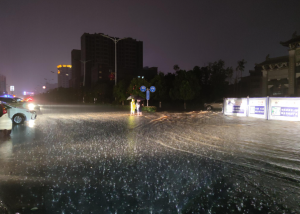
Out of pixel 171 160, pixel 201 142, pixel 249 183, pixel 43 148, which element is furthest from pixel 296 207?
pixel 43 148

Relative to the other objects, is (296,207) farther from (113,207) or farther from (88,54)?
(88,54)

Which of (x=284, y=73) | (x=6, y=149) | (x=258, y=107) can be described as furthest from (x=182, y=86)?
(x=6, y=149)

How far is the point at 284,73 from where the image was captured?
40406 mm

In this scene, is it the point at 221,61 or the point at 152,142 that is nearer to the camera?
the point at 152,142

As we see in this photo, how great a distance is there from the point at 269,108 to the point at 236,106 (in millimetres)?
4639

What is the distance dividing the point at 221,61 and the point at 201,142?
48.5 m

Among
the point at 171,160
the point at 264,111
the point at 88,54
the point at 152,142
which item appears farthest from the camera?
the point at 88,54

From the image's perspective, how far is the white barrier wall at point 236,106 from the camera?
22.3 metres

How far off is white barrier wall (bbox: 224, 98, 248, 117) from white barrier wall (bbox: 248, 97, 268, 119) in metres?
0.72

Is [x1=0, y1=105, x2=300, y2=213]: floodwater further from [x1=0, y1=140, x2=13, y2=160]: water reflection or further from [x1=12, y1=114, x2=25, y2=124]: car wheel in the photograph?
[x1=12, y1=114, x2=25, y2=124]: car wheel

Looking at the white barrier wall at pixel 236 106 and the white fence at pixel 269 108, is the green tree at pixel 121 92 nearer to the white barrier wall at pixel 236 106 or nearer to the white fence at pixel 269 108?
the white barrier wall at pixel 236 106

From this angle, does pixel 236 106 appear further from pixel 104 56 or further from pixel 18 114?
pixel 104 56

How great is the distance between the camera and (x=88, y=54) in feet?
511

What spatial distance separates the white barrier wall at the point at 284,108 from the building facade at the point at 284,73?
2049 centimetres
